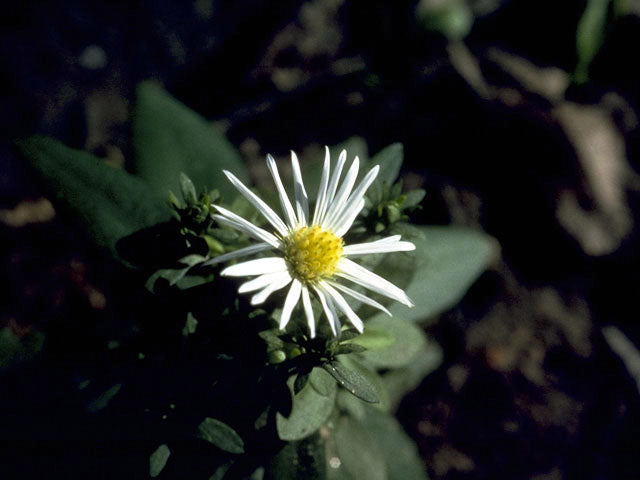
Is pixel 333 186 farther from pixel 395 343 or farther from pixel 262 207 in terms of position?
pixel 395 343

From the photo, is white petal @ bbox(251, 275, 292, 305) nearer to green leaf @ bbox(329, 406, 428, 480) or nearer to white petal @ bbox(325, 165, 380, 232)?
white petal @ bbox(325, 165, 380, 232)

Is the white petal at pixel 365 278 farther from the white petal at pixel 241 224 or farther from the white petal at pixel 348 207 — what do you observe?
the white petal at pixel 241 224

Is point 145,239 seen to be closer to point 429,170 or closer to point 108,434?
point 108,434

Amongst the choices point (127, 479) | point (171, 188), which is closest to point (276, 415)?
point (127, 479)

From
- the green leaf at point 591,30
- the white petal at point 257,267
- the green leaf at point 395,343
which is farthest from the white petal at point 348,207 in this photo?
the green leaf at point 591,30

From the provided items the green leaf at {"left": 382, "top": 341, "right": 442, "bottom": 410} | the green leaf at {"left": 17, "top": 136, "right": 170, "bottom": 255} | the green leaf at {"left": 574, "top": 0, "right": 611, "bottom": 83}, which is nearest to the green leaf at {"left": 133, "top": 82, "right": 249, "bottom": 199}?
the green leaf at {"left": 17, "top": 136, "right": 170, "bottom": 255}

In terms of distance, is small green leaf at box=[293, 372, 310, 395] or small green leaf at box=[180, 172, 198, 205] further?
small green leaf at box=[180, 172, 198, 205]

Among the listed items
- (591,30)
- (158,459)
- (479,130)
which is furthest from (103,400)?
(591,30)
